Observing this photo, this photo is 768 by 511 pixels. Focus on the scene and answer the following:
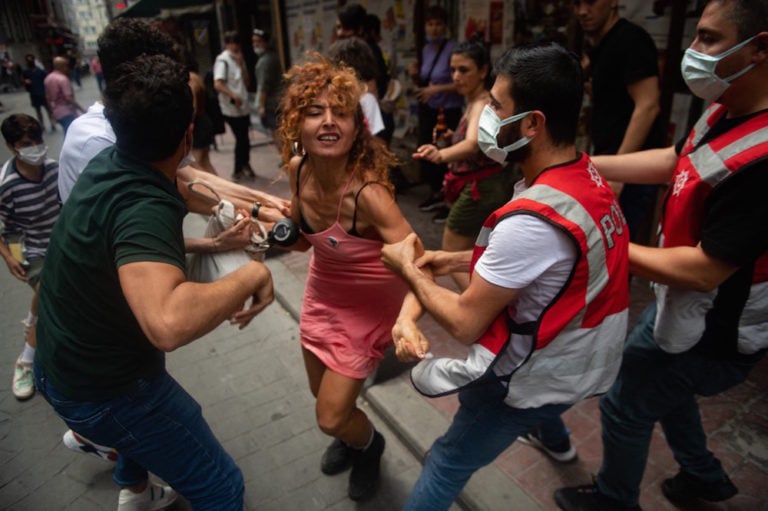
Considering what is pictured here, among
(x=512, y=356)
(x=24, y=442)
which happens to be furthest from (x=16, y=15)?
(x=512, y=356)

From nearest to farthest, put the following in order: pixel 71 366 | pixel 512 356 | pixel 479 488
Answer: pixel 512 356, pixel 71 366, pixel 479 488

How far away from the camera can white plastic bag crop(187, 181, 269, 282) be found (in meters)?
1.93

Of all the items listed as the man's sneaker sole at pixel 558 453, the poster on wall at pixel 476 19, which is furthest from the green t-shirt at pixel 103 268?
the poster on wall at pixel 476 19

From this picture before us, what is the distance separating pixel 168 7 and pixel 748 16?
1627 centimetres

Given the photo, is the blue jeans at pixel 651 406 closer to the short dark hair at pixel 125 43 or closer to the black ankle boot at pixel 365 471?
the black ankle boot at pixel 365 471

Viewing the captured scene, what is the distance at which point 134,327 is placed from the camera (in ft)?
5.73

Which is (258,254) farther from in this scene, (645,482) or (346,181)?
(645,482)

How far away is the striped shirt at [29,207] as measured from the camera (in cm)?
329

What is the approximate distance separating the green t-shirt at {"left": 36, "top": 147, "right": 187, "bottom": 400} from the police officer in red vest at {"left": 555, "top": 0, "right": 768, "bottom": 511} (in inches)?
61.3

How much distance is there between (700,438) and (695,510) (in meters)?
0.42

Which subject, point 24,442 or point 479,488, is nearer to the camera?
point 479,488

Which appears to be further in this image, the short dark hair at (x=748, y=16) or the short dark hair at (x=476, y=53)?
the short dark hair at (x=476, y=53)

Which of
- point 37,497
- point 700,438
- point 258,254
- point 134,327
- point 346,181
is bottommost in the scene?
point 37,497

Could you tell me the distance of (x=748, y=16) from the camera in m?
1.58
